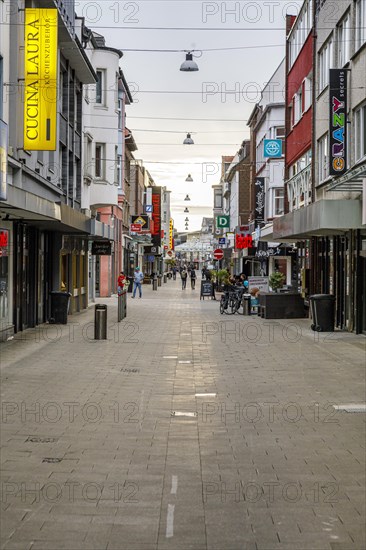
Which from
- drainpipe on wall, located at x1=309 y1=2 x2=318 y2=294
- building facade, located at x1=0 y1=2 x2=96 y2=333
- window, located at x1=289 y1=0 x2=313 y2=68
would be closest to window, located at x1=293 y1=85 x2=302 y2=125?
window, located at x1=289 y1=0 x2=313 y2=68

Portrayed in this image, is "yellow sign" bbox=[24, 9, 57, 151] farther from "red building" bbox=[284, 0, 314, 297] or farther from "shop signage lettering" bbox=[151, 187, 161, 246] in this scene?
"shop signage lettering" bbox=[151, 187, 161, 246]

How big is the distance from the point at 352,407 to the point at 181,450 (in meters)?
3.47

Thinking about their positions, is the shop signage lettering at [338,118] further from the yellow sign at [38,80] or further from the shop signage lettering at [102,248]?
the shop signage lettering at [102,248]

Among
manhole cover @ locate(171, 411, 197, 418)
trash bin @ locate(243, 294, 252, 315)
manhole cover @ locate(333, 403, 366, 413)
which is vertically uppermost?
trash bin @ locate(243, 294, 252, 315)

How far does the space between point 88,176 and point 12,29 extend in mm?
15826

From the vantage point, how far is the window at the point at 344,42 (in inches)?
861

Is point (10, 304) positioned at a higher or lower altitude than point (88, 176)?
lower

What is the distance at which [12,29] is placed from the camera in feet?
61.8

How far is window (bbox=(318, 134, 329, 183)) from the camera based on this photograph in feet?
83.8

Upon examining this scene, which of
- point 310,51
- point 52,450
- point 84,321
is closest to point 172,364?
point 52,450

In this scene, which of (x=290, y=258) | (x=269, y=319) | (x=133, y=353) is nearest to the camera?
(x=133, y=353)

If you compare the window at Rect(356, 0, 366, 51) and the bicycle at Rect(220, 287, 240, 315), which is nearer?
the window at Rect(356, 0, 366, 51)

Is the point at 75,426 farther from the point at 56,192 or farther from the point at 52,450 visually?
the point at 56,192

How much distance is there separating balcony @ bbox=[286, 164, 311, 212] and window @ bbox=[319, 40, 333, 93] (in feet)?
11.8
